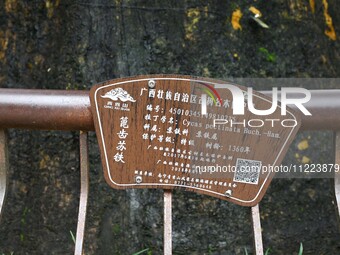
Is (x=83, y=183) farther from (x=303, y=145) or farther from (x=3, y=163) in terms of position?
(x=303, y=145)

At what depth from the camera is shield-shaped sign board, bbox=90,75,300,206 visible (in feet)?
8.40

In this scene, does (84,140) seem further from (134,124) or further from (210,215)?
(210,215)

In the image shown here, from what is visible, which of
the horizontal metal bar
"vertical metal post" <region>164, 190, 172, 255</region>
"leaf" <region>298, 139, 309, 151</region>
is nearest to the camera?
"vertical metal post" <region>164, 190, 172, 255</region>

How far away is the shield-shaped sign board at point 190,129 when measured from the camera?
2561mm

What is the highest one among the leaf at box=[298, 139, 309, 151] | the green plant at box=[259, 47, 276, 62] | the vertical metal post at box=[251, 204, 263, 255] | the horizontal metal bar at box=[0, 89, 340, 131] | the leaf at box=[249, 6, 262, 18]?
the leaf at box=[249, 6, 262, 18]

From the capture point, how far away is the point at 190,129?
2562 millimetres

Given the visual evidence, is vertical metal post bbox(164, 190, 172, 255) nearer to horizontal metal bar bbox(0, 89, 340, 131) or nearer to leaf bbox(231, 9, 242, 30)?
horizontal metal bar bbox(0, 89, 340, 131)

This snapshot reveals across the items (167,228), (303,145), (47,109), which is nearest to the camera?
(167,228)

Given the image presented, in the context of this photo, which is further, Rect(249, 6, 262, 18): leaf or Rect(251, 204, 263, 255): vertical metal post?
Rect(249, 6, 262, 18): leaf

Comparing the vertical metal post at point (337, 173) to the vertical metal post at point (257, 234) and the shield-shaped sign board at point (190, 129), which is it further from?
the vertical metal post at point (257, 234)

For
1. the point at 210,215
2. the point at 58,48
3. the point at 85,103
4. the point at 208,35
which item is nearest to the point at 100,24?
the point at 58,48

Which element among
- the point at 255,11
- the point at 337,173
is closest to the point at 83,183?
the point at 337,173

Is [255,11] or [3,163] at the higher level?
[255,11]

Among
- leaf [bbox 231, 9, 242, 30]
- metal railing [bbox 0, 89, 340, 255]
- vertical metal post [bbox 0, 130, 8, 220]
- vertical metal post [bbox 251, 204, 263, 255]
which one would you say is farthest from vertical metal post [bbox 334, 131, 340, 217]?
vertical metal post [bbox 0, 130, 8, 220]
